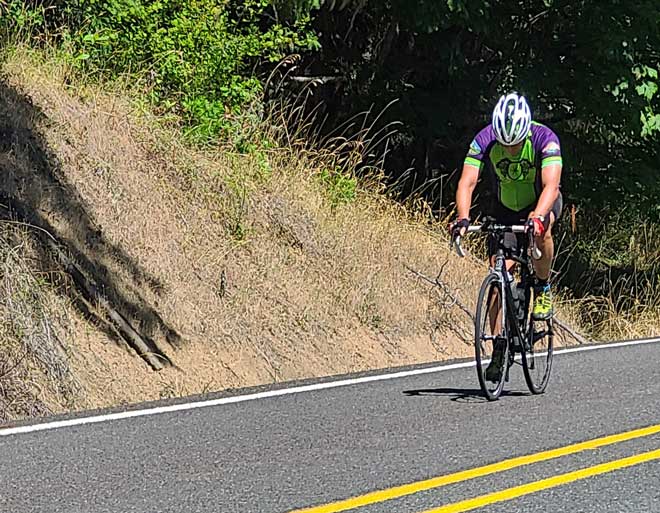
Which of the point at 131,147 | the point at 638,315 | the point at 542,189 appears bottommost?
the point at 638,315

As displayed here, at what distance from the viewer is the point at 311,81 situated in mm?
18000

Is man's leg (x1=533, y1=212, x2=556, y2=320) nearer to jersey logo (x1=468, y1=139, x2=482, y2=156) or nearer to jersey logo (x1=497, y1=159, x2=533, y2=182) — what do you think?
jersey logo (x1=497, y1=159, x2=533, y2=182)

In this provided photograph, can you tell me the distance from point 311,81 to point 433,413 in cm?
1059

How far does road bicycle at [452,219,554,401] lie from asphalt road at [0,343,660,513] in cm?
21

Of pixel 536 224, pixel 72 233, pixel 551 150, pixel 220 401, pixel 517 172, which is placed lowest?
pixel 72 233

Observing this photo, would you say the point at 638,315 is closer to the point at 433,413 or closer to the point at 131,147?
the point at 131,147

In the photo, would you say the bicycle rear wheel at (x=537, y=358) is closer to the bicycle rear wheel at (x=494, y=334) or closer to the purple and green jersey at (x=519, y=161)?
the bicycle rear wheel at (x=494, y=334)

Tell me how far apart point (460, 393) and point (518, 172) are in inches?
64.4

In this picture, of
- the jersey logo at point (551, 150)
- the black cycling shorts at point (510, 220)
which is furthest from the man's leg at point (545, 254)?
the jersey logo at point (551, 150)

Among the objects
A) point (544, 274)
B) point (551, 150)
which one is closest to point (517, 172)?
point (551, 150)

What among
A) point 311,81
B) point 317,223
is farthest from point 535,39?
point 317,223

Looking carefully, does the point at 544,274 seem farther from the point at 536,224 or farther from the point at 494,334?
the point at 536,224

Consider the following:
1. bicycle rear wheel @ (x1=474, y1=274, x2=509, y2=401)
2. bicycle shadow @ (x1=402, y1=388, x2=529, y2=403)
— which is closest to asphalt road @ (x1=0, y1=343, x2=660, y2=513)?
bicycle shadow @ (x1=402, y1=388, x2=529, y2=403)

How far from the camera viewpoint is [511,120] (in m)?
8.27
